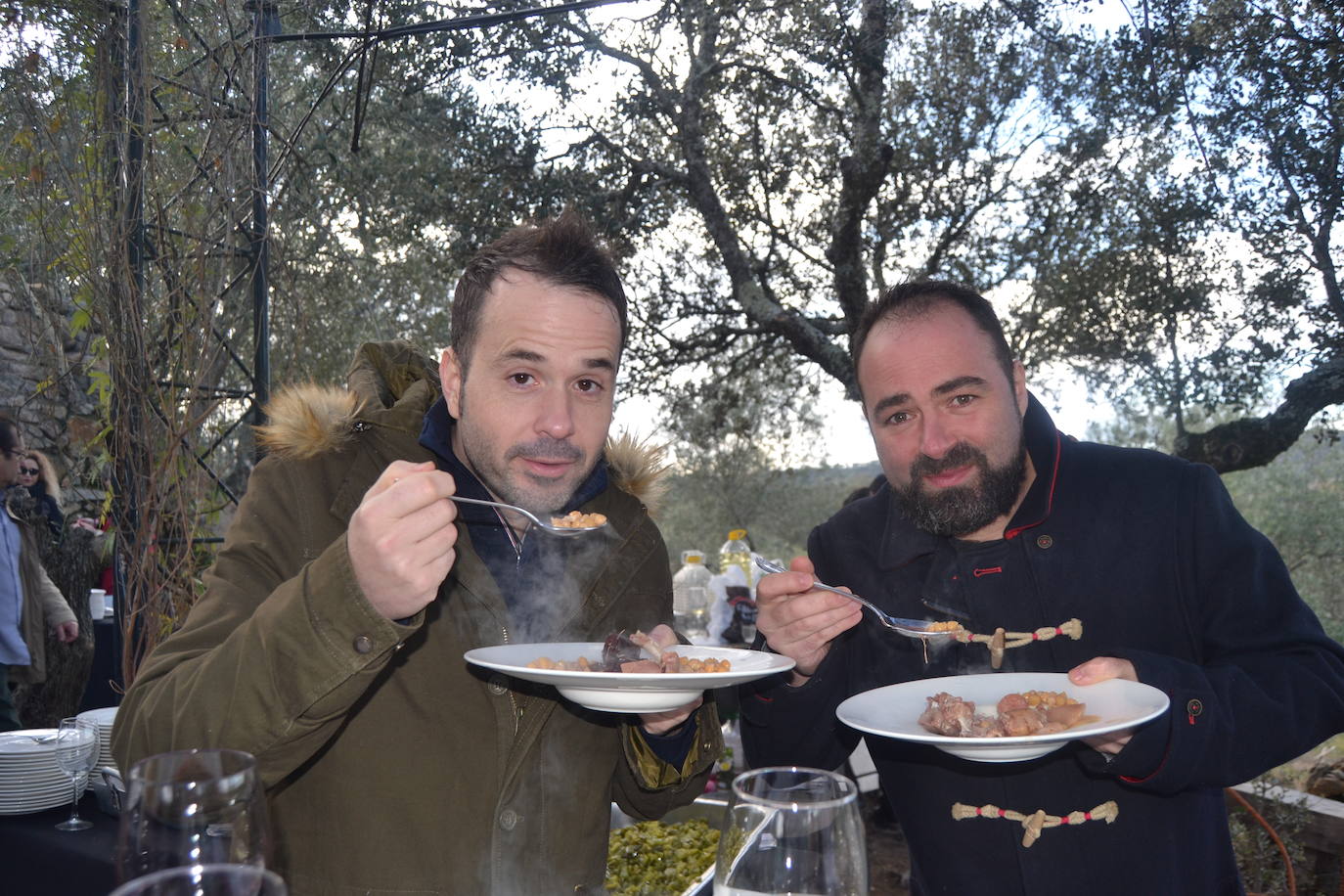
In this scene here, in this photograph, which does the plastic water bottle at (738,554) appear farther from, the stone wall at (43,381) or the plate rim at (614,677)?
the stone wall at (43,381)

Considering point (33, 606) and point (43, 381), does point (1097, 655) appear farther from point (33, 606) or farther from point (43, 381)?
point (43, 381)

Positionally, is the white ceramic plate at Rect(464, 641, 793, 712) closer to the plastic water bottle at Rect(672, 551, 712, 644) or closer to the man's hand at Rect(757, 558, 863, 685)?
the man's hand at Rect(757, 558, 863, 685)

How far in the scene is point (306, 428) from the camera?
2172mm

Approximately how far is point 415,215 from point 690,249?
7.84ft

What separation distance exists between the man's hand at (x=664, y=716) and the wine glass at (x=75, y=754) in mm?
1750

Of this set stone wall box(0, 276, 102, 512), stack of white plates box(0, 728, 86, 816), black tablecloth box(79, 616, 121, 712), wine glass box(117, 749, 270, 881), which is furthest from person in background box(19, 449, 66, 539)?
wine glass box(117, 749, 270, 881)

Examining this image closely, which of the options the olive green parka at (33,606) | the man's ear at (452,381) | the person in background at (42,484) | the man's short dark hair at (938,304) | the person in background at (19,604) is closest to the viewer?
the man's ear at (452,381)

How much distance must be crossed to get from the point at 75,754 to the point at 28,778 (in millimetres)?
263

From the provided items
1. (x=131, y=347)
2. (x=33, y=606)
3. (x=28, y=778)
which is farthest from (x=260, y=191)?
(x=33, y=606)

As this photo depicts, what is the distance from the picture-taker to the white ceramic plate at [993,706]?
1527 mm

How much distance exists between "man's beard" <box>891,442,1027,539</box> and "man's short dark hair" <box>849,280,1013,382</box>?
29 cm

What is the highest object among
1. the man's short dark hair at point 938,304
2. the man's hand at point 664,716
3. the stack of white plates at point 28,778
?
the man's short dark hair at point 938,304

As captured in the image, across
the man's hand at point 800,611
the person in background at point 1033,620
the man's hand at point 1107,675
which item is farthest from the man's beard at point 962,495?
the man's hand at point 1107,675

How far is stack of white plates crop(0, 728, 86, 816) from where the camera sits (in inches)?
110
